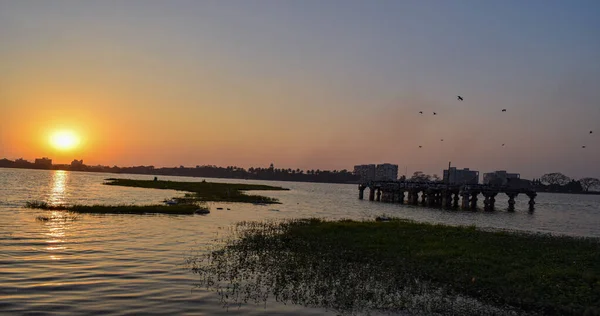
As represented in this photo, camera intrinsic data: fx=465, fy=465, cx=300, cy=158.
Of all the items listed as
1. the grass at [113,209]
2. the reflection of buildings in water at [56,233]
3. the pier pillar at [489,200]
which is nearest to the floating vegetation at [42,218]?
the reflection of buildings in water at [56,233]

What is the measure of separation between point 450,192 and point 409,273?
273 ft

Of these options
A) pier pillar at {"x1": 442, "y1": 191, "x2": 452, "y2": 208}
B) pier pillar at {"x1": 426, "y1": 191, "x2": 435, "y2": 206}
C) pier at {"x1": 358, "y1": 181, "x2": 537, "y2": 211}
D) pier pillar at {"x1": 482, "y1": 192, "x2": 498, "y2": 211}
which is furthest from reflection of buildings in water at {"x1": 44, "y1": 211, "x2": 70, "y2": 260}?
pier pillar at {"x1": 482, "y1": 192, "x2": 498, "y2": 211}

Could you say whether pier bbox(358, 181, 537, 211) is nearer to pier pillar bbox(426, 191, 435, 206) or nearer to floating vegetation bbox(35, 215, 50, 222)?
pier pillar bbox(426, 191, 435, 206)

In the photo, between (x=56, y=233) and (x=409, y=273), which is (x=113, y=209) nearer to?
(x=56, y=233)

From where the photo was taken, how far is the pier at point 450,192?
97.2 m

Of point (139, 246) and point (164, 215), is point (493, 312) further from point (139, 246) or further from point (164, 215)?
point (164, 215)

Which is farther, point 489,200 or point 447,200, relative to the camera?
point 447,200

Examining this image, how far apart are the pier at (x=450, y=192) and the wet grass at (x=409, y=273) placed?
6705 centimetres

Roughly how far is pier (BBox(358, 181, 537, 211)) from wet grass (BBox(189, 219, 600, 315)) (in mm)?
67047

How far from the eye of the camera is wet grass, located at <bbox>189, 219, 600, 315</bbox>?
17.0m

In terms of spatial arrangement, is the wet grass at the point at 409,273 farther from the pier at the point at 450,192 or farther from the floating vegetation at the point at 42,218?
the pier at the point at 450,192

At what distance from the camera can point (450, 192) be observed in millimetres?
100438

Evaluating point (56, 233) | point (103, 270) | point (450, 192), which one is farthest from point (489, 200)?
point (103, 270)

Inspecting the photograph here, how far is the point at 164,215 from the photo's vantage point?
153 feet
